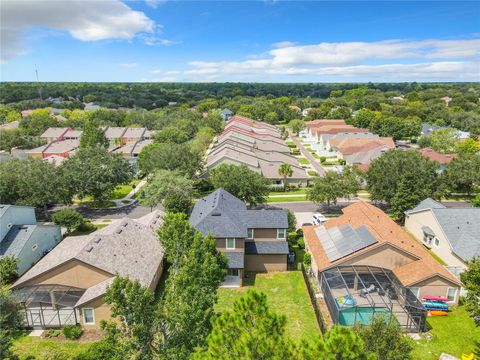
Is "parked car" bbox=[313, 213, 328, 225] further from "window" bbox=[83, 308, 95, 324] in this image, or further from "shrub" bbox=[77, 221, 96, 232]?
"shrub" bbox=[77, 221, 96, 232]

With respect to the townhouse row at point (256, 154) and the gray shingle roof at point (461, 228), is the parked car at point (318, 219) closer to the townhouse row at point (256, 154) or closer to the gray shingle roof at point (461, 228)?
the gray shingle roof at point (461, 228)

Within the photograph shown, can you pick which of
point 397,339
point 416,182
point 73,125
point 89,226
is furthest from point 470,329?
point 73,125

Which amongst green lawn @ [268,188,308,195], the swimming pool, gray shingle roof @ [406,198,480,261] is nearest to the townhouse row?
green lawn @ [268,188,308,195]

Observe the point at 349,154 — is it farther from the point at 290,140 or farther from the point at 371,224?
the point at 371,224

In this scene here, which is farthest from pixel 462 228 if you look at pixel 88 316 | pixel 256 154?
pixel 256 154

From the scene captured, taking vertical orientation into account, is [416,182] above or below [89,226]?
above

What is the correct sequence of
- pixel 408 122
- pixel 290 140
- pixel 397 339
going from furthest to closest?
pixel 290 140 < pixel 408 122 < pixel 397 339
